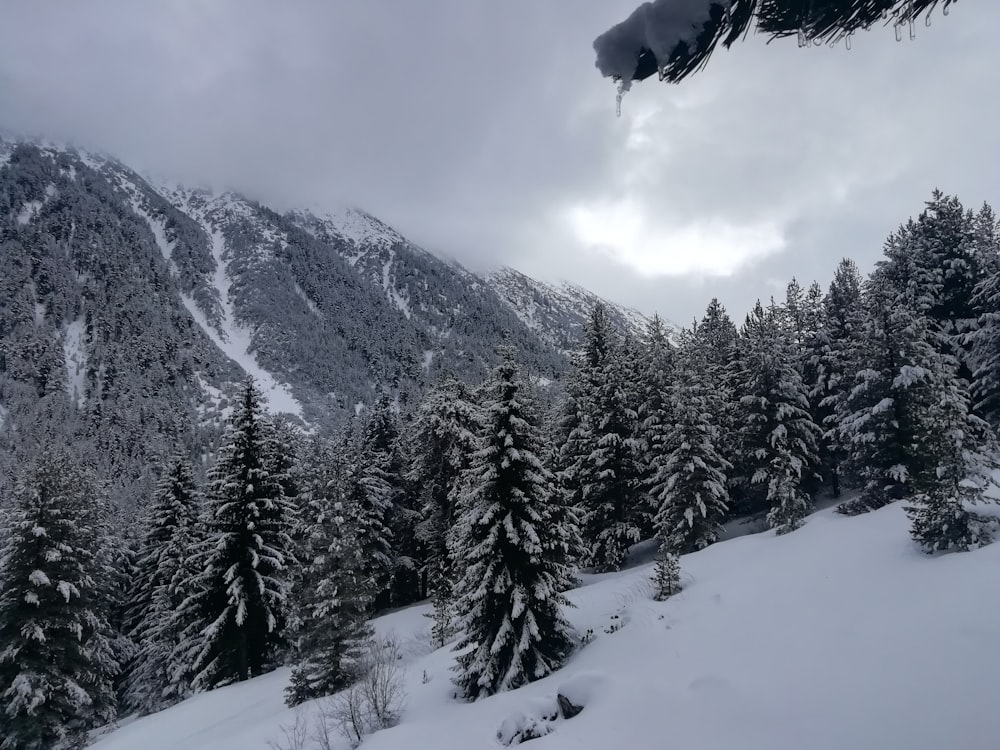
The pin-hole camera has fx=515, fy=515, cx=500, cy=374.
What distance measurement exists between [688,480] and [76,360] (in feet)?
651

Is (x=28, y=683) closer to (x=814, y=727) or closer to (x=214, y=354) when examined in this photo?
(x=814, y=727)

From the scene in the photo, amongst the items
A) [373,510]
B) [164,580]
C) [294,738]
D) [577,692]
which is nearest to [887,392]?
[577,692]

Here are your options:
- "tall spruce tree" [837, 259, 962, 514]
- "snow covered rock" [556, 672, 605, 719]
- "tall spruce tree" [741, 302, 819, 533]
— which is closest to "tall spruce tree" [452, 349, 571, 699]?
"snow covered rock" [556, 672, 605, 719]

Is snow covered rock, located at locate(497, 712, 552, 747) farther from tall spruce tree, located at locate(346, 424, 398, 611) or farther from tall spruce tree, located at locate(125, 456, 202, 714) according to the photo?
tall spruce tree, located at locate(125, 456, 202, 714)

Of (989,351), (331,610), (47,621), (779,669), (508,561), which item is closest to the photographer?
(779,669)

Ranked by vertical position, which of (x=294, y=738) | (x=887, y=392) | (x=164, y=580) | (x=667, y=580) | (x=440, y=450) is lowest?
(x=294, y=738)

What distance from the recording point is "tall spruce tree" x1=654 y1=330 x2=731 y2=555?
988 inches

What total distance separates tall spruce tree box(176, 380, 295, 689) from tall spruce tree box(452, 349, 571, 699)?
13388 mm

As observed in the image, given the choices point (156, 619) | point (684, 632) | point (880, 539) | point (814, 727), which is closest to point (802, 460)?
point (880, 539)

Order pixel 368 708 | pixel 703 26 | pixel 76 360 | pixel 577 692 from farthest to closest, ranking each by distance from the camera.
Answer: pixel 76 360, pixel 368 708, pixel 577 692, pixel 703 26

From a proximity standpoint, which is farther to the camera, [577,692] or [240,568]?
[240,568]

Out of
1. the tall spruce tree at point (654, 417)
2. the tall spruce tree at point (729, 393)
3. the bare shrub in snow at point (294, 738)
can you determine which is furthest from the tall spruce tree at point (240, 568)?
the tall spruce tree at point (729, 393)

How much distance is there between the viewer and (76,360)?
162625 millimetres

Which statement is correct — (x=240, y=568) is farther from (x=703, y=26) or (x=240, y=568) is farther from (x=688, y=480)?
(x=703, y=26)
